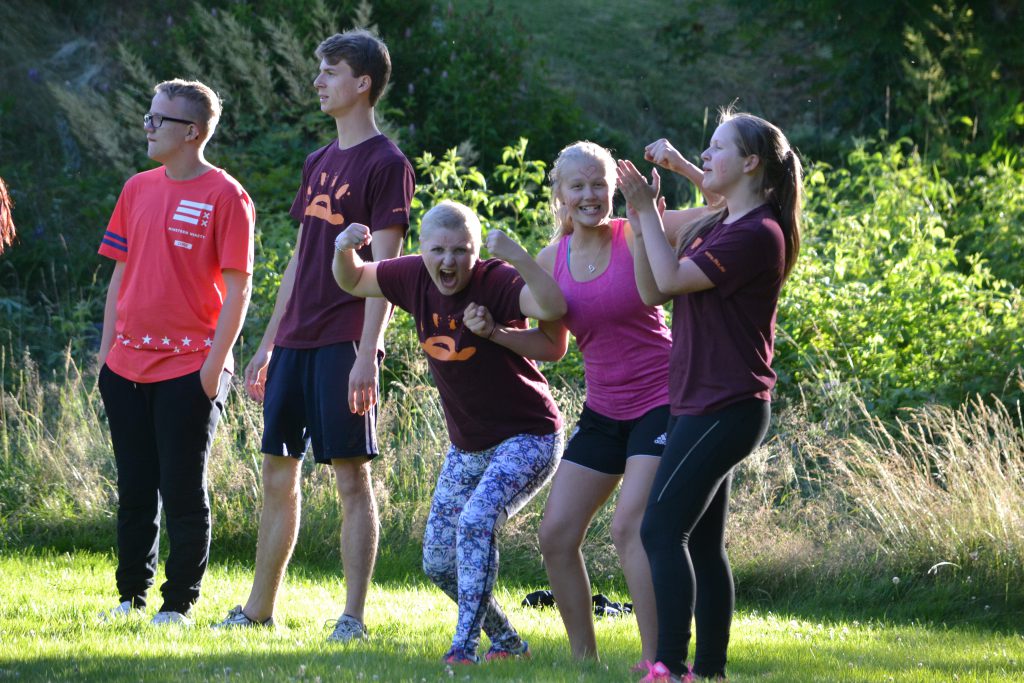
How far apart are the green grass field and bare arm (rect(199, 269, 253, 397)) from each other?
106 cm

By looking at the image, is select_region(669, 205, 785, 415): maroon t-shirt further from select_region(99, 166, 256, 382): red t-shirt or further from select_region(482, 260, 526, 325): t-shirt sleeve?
select_region(99, 166, 256, 382): red t-shirt

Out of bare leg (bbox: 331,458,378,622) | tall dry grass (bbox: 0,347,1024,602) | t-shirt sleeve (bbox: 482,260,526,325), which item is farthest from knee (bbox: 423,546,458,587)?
tall dry grass (bbox: 0,347,1024,602)

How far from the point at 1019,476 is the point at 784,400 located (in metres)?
2.00

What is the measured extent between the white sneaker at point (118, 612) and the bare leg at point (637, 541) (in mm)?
2305

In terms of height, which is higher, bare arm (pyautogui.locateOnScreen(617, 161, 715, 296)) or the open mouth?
bare arm (pyautogui.locateOnScreen(617, 161, 715, 296))

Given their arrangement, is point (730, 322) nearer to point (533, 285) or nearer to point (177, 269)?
point (533, 285)

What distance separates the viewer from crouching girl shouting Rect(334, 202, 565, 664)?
4664 millimetres

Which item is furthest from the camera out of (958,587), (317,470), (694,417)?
(317,470)

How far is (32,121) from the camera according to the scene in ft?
46.0

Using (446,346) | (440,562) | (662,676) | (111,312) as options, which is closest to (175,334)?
(111,312)

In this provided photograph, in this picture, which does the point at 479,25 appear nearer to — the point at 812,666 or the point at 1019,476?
the point at 1019,476

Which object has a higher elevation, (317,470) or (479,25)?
(479,25)

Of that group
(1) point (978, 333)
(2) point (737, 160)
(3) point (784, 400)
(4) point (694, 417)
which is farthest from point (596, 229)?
(1) point (978, 333)

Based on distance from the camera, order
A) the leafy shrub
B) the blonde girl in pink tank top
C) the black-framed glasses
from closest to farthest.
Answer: the blonde girl in pink tank top → the black-framed glasses → the leafy shrub
